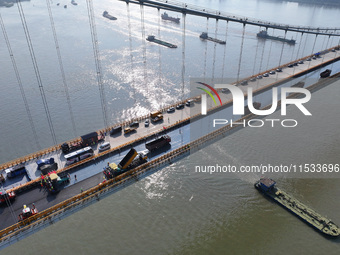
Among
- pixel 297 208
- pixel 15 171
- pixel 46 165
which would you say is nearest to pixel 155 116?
pixel 46 165

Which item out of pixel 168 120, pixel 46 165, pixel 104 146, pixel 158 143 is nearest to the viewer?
pixel 46 165

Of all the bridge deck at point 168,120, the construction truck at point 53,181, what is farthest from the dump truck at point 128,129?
the construction truck at point 53,181

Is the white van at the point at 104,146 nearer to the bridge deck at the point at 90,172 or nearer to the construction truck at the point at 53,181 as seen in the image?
the bridge deck at the point at 90,172

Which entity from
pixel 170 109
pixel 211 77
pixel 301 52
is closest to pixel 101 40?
pixel 211 77

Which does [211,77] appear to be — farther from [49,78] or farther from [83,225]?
[83,225]

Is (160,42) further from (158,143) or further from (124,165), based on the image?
(124,165)

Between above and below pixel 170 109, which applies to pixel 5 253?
below
